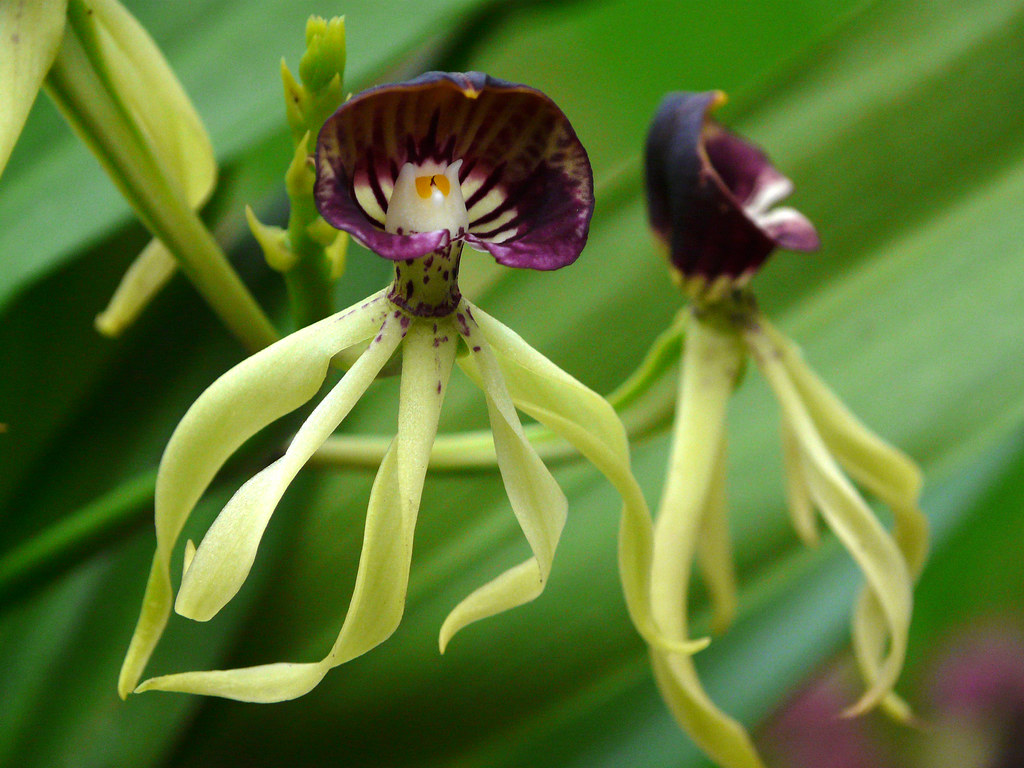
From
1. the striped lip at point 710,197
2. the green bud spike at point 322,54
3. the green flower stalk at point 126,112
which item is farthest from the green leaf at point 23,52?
the striped lip at point 710,197

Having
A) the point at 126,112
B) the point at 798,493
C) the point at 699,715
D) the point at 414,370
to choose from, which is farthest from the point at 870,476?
the point at 126,112

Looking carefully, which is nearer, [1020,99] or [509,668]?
[509,668]

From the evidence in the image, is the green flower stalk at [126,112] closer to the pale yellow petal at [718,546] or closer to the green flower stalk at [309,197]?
the green flower stalk at [309,197]

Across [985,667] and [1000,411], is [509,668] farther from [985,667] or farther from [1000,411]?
[985,667]

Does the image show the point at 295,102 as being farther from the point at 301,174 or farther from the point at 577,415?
the point at 577,415

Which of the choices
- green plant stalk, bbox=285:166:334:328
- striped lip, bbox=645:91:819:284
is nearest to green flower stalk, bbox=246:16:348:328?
green plant stalk, bbox=285:166:334:328

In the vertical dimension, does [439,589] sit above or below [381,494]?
below

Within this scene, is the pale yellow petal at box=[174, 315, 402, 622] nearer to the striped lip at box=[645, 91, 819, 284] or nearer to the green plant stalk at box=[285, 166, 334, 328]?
the green plant stalk at box=[285, 166, 334, 328]

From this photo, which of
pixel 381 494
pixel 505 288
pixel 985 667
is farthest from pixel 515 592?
pixel 985 667
